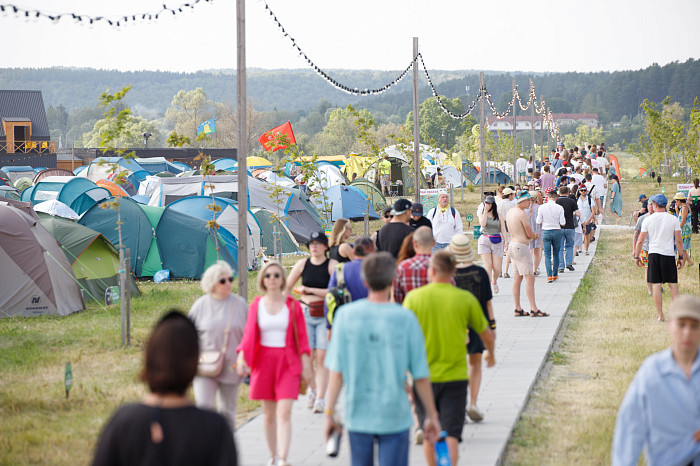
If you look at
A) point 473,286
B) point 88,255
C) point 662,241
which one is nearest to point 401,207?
point 473,286

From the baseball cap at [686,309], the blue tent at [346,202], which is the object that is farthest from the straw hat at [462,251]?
the blue tent at [346,202]

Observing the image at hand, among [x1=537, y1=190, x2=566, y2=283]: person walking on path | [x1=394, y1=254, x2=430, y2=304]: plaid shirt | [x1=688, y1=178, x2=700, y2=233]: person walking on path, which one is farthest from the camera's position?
[x1=688, y1=178, x2=700, y2=233]: person walking on path

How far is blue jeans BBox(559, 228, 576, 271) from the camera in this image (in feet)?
57.5

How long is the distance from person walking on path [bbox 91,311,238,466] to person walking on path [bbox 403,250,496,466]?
273 centimetres

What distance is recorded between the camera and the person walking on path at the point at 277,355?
6.03 m

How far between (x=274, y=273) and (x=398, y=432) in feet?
6.97

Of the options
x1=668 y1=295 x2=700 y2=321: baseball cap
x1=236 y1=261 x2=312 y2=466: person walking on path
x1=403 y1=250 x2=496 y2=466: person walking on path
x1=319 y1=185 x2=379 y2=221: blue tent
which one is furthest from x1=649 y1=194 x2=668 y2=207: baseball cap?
x1=319 y1=185 x2=379 y2=221: blue tent

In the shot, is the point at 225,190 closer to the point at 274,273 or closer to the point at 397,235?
the point at 397,235

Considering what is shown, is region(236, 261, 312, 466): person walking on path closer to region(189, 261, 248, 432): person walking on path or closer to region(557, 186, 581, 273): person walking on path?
region(189, 261, 248, 432): person walking on path

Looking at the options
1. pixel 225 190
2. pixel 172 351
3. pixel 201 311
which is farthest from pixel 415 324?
pixel 225 190

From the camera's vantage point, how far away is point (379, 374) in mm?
4406

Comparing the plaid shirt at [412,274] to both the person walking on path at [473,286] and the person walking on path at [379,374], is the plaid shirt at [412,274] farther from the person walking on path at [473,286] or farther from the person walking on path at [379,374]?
the person walking on path at [379,374]

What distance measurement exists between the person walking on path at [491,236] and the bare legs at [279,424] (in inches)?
342

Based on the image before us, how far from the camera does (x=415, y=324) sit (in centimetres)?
447
